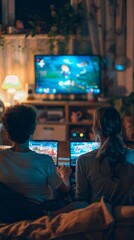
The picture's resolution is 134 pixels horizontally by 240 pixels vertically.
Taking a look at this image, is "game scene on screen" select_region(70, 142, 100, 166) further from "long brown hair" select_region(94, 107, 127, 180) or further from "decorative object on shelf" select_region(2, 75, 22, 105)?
"decorative object on shelf" select_region(2, 75, 22, 105)

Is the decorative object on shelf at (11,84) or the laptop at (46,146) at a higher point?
the decorative object on shelf at (11,84)

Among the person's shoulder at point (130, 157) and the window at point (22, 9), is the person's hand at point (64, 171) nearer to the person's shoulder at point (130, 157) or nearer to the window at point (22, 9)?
the person's shoulder at point (130, 157)

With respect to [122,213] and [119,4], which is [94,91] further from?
[122,213]

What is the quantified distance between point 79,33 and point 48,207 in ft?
14.6

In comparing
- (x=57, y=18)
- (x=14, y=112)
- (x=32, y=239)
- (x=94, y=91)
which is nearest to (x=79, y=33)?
(x=57, y=18)

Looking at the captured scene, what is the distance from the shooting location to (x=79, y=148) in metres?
2.85

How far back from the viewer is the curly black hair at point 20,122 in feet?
7.47

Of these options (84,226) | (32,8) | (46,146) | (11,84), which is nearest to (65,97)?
(11,84)

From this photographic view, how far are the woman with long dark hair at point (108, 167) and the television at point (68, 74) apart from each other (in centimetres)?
391

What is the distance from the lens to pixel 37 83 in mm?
6434

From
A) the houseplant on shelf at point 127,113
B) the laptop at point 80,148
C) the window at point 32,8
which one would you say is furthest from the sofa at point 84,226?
the window at point 32,8

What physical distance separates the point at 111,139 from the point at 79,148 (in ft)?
1.86

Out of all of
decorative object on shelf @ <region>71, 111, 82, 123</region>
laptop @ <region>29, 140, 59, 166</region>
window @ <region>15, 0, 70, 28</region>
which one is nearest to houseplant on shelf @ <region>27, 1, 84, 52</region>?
window @ <region>15, 0, 70, 28</region>

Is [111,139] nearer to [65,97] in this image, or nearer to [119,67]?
[119,67]
